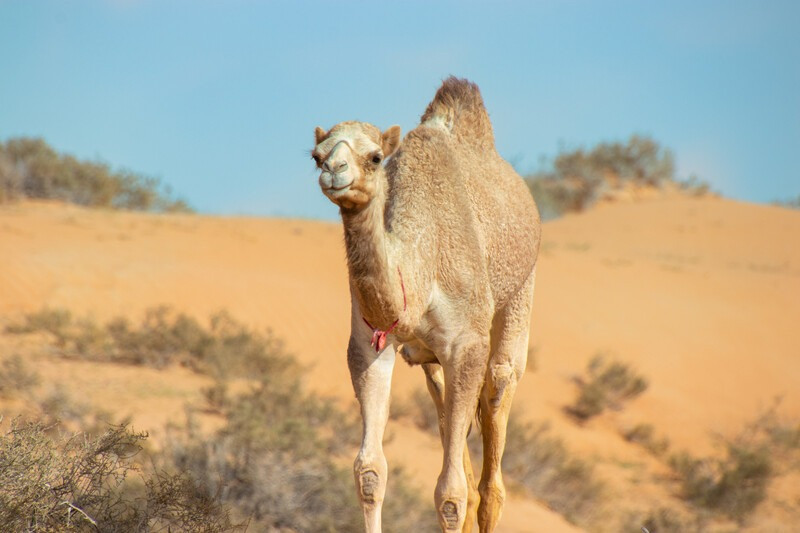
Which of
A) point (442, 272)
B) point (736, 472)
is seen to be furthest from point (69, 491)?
point (736, 472)

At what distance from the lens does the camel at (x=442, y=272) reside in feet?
14.4

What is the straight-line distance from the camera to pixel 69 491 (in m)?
5.36

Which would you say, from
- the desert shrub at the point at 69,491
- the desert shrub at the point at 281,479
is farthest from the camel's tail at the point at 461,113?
the desert shrub at the point at 281,479

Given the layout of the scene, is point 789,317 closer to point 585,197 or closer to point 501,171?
point 501,171

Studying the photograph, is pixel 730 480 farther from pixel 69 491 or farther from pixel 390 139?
pixel 390 139

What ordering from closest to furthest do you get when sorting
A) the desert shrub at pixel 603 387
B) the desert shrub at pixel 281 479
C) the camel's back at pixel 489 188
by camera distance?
1. the camel's back at pixel 489 188
2. the desert shrub at pixel 281 479
3. the desert shrub at pixel 603 387

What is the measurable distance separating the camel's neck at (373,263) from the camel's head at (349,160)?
0.27ft

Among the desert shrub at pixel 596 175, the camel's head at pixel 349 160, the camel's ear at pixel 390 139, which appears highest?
Result: the desert shrub at pixel 596 175

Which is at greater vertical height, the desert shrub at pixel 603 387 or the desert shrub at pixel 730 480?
the desert shrub at pixel 603 387

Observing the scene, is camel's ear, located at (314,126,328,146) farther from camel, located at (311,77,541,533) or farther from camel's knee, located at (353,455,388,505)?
camel's knee, located at (353,455,388,505)

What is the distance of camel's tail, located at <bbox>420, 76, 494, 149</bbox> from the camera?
6379mm

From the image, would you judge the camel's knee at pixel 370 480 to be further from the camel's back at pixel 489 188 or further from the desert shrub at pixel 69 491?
the camel's back at pixel 489 188

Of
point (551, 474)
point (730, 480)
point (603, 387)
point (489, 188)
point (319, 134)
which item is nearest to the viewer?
point (319, 134)

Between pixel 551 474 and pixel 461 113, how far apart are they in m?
7.14
